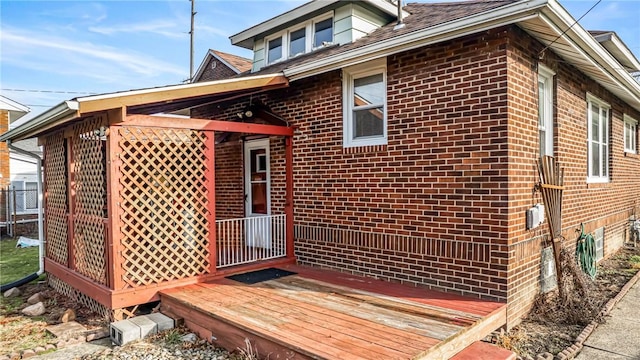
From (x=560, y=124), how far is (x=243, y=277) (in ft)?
17.7

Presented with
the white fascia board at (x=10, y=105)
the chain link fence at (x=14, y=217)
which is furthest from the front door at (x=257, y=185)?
the white fascia board at (x=10, y=105)

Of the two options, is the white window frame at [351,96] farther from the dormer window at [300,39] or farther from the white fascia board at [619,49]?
the white fascia board at [619,49]

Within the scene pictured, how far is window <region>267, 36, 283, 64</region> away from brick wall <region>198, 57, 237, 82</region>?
332cm

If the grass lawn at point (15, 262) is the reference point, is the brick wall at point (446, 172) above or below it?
above

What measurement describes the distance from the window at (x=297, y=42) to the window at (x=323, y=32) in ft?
1.11

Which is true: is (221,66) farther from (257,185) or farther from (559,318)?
(559,318)

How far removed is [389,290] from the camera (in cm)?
522

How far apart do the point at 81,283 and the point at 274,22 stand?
6.57m

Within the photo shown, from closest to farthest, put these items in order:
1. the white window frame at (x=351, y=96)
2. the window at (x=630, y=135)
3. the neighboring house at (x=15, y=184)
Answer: the white window frame at (x=351, y=96) → the window at (x=630, y=135) → the neighboring house at (x=15, y=184)

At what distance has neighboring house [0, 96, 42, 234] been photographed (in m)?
15.1

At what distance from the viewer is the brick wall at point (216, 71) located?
517 inches

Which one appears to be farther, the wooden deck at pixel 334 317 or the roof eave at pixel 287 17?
the roof eave at pixel 287 17

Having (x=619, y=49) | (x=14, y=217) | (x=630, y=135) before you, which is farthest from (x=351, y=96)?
(x=14, y=217)

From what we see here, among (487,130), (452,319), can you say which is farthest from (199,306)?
(487,130)
